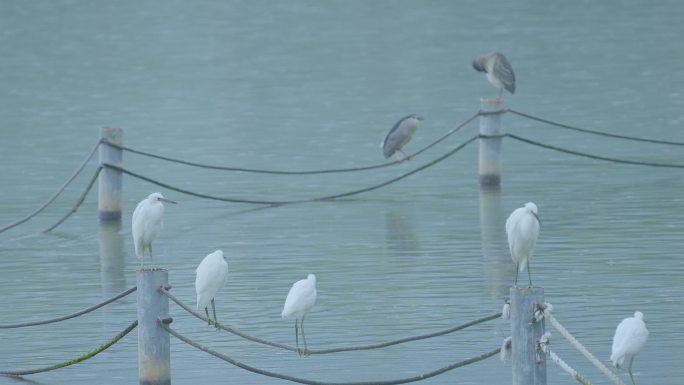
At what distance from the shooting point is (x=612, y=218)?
17156 mm

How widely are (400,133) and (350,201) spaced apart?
126cm

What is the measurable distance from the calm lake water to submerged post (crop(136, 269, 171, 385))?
32.7 inches

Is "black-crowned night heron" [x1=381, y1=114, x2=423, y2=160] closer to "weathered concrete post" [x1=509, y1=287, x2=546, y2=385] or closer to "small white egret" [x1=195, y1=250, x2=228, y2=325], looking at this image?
"small white egret" [x1=195, y1=250, x2=228, y2=325]

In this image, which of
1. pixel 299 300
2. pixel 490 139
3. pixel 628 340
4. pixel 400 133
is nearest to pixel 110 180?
pixel 490 139

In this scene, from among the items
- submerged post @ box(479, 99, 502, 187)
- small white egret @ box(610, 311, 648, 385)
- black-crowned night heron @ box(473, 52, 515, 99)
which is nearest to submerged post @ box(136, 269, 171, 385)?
small white egret @ box(610, 311, 648, 385)

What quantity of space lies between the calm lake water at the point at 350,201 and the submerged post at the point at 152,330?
2.73 ft

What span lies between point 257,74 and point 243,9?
22653 millimetres

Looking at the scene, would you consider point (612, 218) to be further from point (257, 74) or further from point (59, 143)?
point (257, 74)

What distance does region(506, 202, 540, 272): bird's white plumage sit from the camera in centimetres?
1073

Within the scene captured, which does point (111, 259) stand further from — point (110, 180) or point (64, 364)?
point (64, 364)

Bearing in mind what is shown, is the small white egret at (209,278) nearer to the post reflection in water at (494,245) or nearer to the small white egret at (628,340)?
the small white egret at (628,340)

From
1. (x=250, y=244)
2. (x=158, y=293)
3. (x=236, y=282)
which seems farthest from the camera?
(x=250, y=244)

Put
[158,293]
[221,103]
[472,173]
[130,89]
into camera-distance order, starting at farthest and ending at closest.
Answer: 1. [130,89]
2. [221,103]
3. [472,173]
4. [158,293]

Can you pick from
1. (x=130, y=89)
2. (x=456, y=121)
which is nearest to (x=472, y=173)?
(x=456, y=121)
